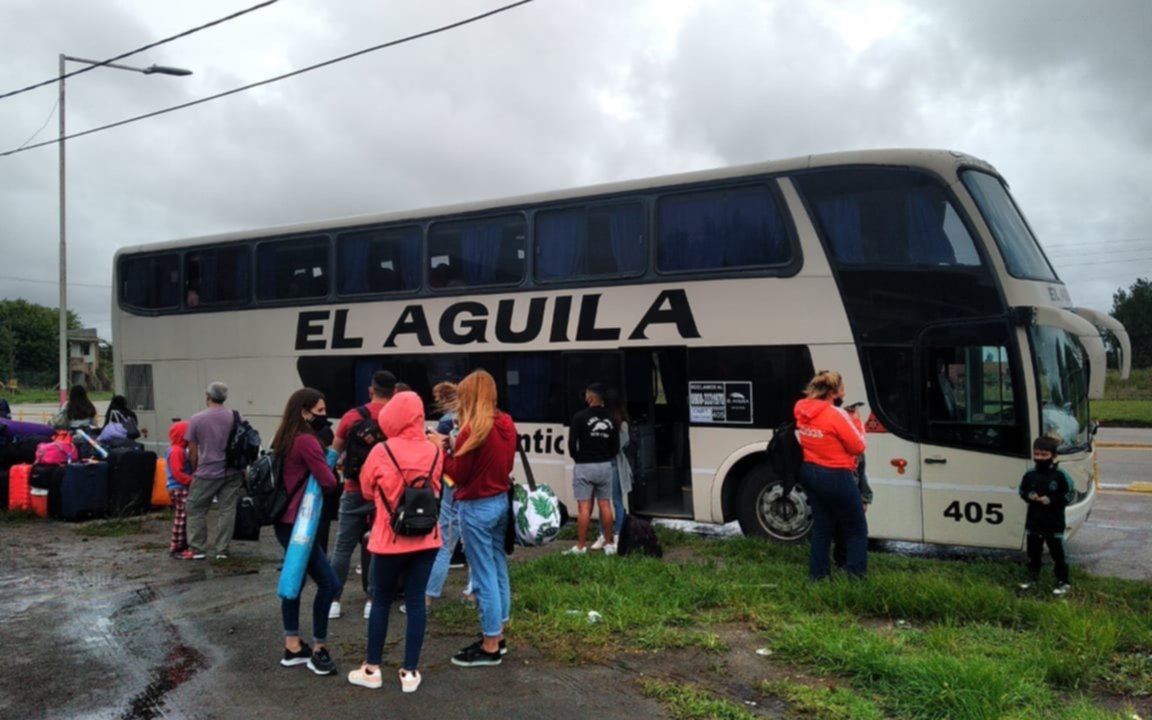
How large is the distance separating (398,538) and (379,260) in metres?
7.85

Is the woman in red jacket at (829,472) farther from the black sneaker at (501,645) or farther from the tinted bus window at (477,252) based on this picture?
the tinted bus window at (477,252)

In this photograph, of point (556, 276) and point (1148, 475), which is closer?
point (556, 276)

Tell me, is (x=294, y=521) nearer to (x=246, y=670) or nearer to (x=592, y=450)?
(x=246, y=670)

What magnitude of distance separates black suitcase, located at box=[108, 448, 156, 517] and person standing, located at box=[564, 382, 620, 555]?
6.73m

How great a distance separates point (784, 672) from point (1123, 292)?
97.0m

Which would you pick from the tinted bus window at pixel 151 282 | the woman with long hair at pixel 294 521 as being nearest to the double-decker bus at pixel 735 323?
the tinted bus window at pixel 151 282

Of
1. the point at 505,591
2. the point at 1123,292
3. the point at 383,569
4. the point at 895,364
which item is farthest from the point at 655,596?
the point at 1123,292

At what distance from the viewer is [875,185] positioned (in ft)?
29.1

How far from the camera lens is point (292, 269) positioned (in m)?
13.2

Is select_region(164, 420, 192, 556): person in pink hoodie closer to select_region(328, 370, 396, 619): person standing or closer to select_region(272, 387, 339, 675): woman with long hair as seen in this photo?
select_region(328, 370, 396, 619): person standing

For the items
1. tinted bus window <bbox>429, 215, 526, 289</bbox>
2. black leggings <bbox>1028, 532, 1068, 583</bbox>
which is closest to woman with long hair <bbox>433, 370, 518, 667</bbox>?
black leggings <bbox>1028, 532, 1068, 583</bbox>

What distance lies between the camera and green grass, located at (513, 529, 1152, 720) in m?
4.88

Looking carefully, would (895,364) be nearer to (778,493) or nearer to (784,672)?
(778,493)

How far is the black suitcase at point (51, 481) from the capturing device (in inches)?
461
